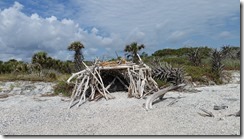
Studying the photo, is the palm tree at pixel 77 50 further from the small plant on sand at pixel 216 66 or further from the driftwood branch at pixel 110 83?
the driftwood branch at pixel 110 83

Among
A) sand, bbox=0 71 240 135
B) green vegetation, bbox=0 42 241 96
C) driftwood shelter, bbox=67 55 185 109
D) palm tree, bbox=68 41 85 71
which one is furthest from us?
palm tree, bbox=68 41 85 71

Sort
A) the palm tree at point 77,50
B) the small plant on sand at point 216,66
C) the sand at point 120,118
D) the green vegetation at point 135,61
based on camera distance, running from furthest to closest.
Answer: the palm tree at point 77,50, the small plant on sand at point 216,66, the green vegetation at point 135,61, the sand at point 120,118

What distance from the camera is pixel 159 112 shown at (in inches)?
389

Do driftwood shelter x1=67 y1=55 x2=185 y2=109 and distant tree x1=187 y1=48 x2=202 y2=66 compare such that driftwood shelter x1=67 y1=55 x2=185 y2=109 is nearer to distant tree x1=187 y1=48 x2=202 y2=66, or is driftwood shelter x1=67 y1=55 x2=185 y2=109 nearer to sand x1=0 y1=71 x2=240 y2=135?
sand x1=0 y1=71 x2=240 y2=135

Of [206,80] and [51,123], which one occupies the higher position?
[206,80]

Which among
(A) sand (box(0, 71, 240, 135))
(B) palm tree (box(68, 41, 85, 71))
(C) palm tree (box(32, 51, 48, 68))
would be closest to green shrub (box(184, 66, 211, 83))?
(A) sand (box(0, 71, 240, 135))

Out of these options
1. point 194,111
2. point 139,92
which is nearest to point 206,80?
point 139,92

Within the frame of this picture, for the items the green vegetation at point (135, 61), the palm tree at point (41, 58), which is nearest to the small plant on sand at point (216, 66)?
the green vegetation at point (135, 61)

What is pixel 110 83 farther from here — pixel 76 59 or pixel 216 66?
pixel 76 59

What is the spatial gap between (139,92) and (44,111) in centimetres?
390

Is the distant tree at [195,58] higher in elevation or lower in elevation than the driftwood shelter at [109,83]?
higher

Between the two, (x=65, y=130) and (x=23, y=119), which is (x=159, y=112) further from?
(x=23, y=119)

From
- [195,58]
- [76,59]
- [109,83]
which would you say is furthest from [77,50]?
[109,83]

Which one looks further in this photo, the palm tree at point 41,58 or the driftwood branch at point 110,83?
the palm tree at point 41,58
